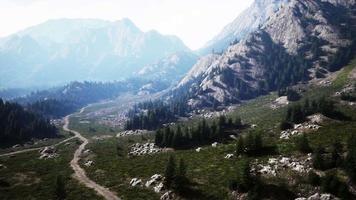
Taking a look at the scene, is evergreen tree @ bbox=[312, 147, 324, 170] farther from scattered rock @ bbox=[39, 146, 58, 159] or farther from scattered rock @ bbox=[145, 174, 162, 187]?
scattered rock @ bbox=[39, 146, 58, 159]

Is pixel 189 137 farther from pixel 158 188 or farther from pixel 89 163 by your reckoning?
pixel 158 188

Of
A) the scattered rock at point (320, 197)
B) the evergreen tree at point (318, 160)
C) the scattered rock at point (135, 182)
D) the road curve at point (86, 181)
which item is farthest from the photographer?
the scattered rock at point (135, 182)

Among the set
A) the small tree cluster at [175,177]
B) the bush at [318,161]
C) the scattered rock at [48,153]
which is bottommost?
the scattered rock at [48,153]

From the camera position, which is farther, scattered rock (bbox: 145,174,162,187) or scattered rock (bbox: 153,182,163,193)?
scattered rock (bbox: 145,174,162,187)

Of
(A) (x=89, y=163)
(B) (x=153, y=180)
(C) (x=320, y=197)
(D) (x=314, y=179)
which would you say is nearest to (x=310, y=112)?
(D) (x=314, y=179)

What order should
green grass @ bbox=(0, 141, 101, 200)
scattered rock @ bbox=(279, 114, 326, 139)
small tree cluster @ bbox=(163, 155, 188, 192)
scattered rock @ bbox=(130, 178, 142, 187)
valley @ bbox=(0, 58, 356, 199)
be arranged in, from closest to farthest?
valley @ bbox=(0, 58, 356, 199), small tree cluster @ bbox=(163, 155, 188, 192), scattered rock @ bbox=(130, 178, 142, 187), green grass @ bbox=(0, 141, 101, 200), scattered rock @ bbox=(279, 114, 326, 139)

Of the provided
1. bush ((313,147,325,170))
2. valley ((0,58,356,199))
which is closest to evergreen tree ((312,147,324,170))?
bush ((313,147,325,170))

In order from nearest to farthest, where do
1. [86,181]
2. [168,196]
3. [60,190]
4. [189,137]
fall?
[168,196], [60,190], [86,181], [189,137]

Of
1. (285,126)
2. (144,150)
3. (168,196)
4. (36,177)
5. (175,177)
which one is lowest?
(36,177)

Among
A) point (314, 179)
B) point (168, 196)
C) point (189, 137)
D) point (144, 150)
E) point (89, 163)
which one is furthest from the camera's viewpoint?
point (189, 137)

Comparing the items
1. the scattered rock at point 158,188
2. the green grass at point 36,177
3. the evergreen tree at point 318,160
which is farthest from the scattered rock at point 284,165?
the green grass at point 36,177

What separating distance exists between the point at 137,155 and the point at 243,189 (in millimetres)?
55611

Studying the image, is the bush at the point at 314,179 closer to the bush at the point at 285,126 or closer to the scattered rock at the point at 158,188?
the scattered rock at the point at 158,188

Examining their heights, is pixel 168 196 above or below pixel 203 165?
below
